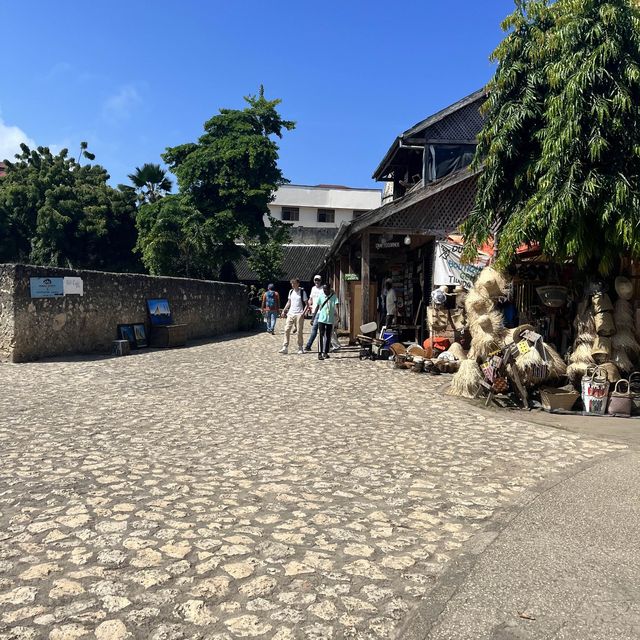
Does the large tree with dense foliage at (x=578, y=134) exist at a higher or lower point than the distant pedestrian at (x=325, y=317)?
higher

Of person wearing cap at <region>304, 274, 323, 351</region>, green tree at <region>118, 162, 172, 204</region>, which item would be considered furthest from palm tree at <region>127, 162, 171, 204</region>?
person wearing cap at <region>304, 274, 323, 351</region>

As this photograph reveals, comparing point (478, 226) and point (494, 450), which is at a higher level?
point (478, 226)

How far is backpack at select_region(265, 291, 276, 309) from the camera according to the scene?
20.2 m

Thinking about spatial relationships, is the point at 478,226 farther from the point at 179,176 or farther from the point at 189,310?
the point at 179,176

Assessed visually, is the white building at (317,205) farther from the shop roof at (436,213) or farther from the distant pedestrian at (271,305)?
the shop roof at (436,213)

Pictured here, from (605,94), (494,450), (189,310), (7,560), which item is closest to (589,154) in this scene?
(605,94)

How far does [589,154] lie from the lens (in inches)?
287

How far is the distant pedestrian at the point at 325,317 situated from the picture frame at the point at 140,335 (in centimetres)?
472

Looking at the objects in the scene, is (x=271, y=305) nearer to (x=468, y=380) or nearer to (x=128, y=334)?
(x=128, y=334)

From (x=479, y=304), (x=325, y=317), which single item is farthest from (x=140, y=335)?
(x=479, y=304)

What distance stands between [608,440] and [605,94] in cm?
417

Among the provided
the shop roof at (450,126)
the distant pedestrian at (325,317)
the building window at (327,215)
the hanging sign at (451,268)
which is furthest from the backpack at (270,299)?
the building window at (327,215)

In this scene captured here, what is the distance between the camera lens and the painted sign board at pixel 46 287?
11.5 meters

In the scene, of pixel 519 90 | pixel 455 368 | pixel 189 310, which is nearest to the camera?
pixel 519 90
